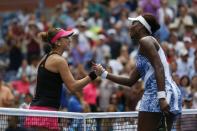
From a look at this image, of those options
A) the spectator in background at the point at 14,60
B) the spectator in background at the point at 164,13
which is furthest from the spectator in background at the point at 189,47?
the spectator in background at the point at 14,60

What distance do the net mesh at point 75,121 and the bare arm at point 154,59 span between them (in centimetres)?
→ 137

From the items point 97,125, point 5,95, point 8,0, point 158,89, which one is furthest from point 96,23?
point 158,89

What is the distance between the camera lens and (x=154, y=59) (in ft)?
25.0

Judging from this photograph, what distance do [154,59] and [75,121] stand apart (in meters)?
1.55

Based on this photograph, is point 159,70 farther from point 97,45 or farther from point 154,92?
point 97,45

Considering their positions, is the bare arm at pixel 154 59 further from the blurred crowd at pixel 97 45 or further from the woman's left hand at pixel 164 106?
the blurred crowd at pixel 97 45

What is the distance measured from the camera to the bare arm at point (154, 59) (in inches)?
298

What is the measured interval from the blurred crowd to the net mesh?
3.77 metres

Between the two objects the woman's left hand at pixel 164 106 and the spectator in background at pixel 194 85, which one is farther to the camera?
the spectator in background at pixel 194 85

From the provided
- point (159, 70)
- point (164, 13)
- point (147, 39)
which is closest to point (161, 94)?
point (159, 70)

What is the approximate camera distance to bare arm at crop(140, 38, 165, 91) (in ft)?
24.8

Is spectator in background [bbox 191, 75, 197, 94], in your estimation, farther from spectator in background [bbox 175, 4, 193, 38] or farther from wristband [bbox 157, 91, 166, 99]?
wristband [bbox 157, 91, 166, 99]

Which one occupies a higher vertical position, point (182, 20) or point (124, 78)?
point (182, 20)

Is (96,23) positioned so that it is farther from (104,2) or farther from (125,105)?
(125,105)
